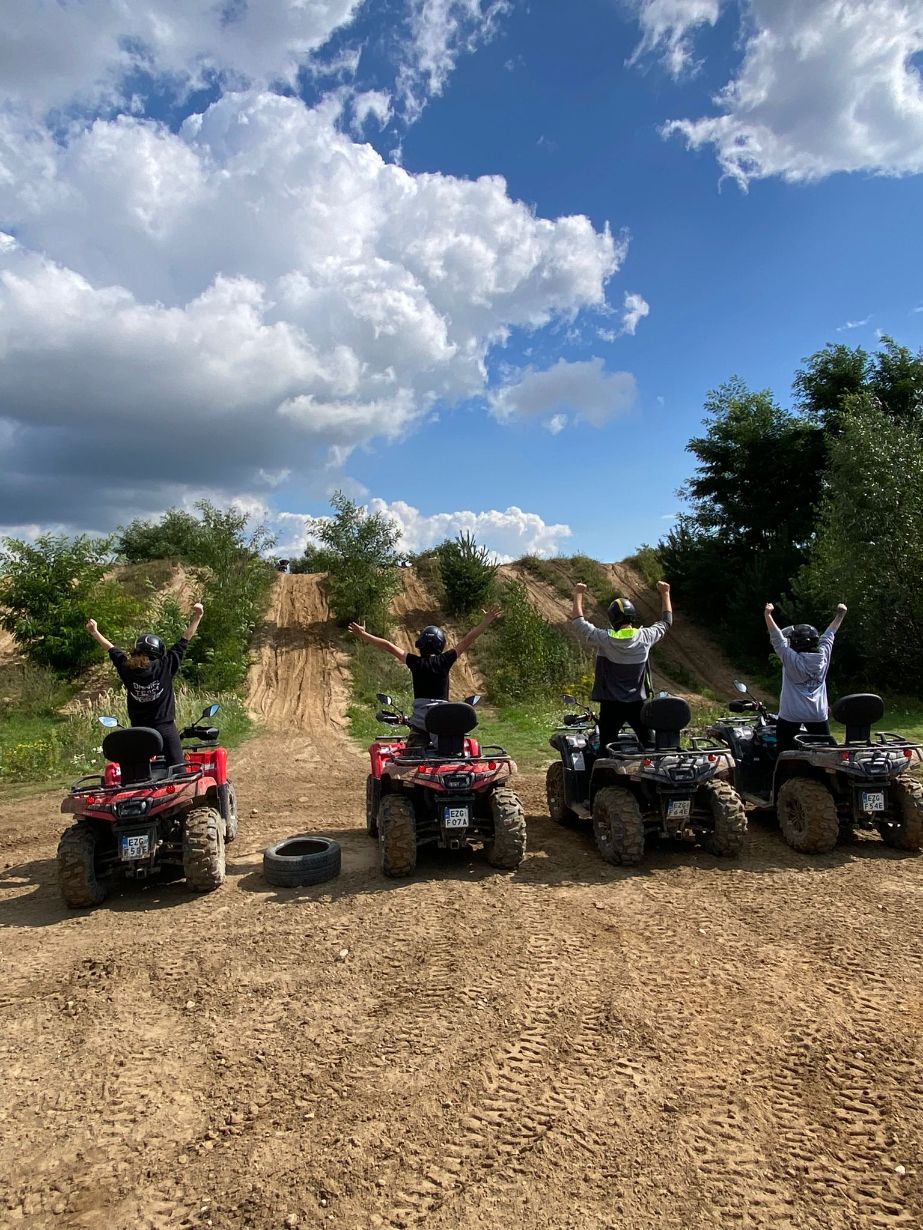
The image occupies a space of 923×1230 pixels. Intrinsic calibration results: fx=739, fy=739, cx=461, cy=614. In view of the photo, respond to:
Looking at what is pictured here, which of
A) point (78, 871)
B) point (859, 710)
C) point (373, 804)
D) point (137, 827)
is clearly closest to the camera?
point (78, 871)

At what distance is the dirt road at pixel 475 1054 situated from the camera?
93.8 inches

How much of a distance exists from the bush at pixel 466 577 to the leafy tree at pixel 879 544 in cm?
1064

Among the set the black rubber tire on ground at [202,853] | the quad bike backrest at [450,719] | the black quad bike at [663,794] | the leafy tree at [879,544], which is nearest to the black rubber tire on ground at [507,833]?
the quad bike backrest at [450,719]

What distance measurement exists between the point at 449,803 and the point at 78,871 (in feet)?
8.50

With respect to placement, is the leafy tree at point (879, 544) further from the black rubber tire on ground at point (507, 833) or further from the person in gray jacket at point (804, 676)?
the black rubber tire on ground at point (507, 833)

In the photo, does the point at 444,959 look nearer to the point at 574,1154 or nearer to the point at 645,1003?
the point at 645,1003

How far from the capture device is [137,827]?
17.0 feet

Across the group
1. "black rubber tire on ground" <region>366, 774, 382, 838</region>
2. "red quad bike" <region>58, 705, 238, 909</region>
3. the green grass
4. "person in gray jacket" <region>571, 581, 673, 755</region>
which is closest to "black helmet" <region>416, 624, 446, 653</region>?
"person in gray jacket" <region>571, 581, 673, 755</region>

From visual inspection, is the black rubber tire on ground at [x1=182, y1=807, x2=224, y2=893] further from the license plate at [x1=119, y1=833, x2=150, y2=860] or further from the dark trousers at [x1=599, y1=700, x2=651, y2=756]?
the dark trousers at [x1=599, y1=700, x2=651, y2=756]

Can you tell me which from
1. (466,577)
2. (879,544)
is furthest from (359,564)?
(879,544)

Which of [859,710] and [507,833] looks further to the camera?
[859,710]

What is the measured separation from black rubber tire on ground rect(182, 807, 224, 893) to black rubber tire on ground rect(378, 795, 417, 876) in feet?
3.85

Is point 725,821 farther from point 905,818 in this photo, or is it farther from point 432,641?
point 432,641

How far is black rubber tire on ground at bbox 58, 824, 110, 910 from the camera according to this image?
5.04 meters
